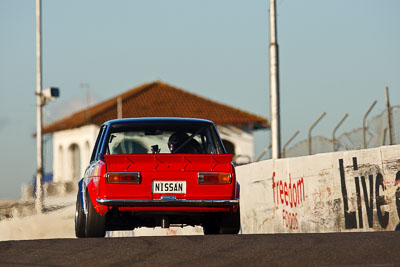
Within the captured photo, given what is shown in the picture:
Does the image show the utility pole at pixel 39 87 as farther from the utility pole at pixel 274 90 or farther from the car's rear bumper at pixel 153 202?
the car's rear bumper at pixel 153 202

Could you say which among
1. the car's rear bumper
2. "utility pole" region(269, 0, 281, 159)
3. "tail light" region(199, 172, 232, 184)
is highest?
"utility pole" region(269, 0, 281, 159)

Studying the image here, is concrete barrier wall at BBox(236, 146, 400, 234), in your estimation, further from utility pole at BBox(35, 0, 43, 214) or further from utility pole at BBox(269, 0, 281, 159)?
utility pole at BBox(35, 0, 43, 214)

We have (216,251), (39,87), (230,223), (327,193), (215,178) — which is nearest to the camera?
(216,251)

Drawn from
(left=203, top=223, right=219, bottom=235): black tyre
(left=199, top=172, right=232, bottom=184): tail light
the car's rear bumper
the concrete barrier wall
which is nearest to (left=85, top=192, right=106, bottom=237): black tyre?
the car's rear bumper

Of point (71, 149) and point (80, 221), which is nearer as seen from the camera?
point (80, 221)

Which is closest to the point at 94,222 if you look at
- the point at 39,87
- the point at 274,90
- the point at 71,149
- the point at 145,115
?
the point at 274,90

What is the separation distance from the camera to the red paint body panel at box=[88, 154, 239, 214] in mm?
11258

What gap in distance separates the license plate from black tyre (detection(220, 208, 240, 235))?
0.81 m

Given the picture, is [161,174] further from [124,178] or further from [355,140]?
[355,140]

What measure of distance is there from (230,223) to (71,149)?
52.5m

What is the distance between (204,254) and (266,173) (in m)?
8.94

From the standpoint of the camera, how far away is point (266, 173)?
17.8 meters

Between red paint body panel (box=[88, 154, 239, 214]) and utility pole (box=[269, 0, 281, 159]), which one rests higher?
utility pole (box=[269, 0, 281, 159])

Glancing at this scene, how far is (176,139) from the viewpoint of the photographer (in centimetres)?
1249
